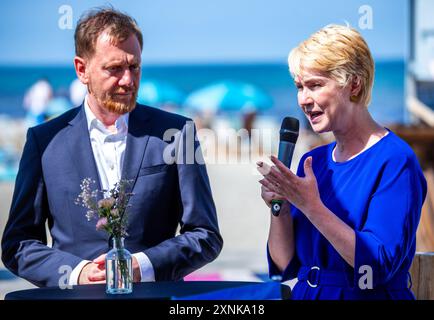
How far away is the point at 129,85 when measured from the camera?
3102 millimetres

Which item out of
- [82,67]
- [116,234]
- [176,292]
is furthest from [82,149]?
[176,292]

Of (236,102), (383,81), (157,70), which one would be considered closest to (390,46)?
(383,81)

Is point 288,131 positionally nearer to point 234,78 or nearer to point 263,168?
point 263,168

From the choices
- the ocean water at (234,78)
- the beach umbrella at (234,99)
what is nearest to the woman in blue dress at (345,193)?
the beach umbrella at (234,99)

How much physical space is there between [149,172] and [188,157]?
0.53 feet

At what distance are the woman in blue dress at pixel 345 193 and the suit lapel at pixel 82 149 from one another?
793mm

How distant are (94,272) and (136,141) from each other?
57 centimetres

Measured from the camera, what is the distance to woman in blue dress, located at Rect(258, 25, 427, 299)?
2.47 meters

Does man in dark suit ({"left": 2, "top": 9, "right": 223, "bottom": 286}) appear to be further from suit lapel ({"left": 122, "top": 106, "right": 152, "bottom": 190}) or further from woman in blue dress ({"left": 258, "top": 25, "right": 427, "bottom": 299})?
woman in blue dress ({"left": 258, "top": 25, "right": 427, "bottom": 299})

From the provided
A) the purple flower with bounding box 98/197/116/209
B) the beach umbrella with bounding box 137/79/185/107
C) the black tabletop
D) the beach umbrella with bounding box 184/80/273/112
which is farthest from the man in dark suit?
the beach umbrella with bounding box 184/80/273/112

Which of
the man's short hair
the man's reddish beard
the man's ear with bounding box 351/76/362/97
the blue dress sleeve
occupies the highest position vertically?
the man's short hair

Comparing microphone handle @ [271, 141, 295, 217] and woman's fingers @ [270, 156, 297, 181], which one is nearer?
woman's fingers @ [270, 156, 297, 181]

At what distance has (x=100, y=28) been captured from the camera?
3.15 meters

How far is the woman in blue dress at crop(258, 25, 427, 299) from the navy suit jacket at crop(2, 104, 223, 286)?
462 mm
